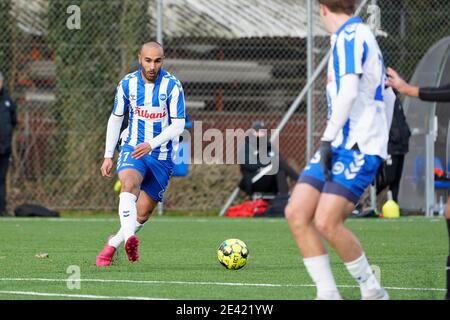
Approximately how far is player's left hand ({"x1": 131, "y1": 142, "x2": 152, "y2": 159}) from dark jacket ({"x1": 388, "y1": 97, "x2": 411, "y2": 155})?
29.0 feet

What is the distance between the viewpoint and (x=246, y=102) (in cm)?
2125

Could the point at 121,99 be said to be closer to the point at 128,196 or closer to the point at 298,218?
the point at 128,196

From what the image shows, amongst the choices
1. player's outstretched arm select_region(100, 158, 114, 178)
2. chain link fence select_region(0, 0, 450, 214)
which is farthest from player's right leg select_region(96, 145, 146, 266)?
chain link fence select_region(0, 0, 450, 214)

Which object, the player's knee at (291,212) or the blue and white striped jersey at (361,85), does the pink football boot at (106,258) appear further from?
the blue and white striped jersey at (361,85)

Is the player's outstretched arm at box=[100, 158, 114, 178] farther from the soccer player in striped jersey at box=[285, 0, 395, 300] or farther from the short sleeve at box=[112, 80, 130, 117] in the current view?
the soccer player in striped jersey at box=[285, 0, 395, 300]

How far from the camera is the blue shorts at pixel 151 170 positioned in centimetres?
1063

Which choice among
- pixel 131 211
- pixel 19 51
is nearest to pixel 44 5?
pixel 19 51

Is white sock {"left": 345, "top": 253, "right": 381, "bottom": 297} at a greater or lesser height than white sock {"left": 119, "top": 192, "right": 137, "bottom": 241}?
lesser

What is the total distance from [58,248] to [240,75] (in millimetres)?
9558

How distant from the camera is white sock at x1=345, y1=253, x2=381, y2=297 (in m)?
7.18

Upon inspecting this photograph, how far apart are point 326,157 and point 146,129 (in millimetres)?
3950

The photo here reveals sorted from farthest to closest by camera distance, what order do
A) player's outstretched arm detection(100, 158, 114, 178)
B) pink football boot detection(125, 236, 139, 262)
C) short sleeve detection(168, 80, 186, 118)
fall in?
short sleeve detection(168, 80, 186, 118)
player's outstretched arm detection(100, 158, 114, 178)
pink football boot detection(125, 236, 139, 262)
